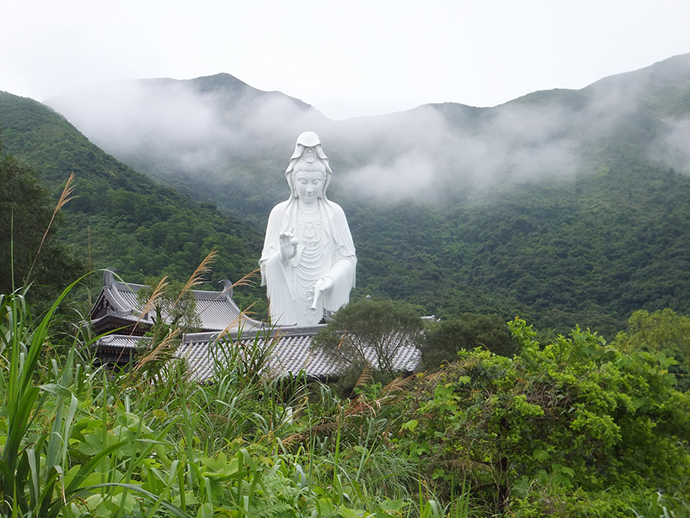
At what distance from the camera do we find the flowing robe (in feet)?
38.9

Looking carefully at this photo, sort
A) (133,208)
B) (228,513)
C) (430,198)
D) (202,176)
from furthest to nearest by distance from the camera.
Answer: (202,176) < (430,198) < (133,208) < (228,513)

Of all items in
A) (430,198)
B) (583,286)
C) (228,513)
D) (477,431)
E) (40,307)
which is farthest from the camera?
(430,198)

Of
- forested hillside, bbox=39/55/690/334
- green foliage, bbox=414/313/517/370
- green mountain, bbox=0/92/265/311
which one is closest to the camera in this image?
green foliage, bbox=414/313/517/370

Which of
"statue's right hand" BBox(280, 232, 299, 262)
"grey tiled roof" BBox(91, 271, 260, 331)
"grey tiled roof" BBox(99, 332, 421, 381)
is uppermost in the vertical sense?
"statue's right hand" BBox(280, 232, 299, 262)

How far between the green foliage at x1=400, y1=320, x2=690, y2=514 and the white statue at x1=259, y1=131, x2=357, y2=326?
26.3 ft

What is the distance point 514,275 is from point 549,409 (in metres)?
20.4

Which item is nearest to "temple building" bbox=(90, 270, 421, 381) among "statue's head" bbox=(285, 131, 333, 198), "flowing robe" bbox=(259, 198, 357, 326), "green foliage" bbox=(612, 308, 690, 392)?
"flowing robe" bbox=(259, 198, 357, 326)

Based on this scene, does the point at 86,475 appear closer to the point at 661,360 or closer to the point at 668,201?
the point at 661,360

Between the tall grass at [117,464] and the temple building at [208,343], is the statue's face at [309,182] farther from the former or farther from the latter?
the tall grass at [117,464]

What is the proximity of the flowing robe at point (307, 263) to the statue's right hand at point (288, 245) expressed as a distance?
7.4 inches

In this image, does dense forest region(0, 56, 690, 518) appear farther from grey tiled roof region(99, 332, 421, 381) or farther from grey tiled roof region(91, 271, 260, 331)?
grey tiled roof region(91, 271, 260, 331)

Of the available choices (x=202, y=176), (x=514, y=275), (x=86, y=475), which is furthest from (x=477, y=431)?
(x=202, y=176)

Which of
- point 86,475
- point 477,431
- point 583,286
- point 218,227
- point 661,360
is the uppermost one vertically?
point 86,475

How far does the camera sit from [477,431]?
3520 millimetres
